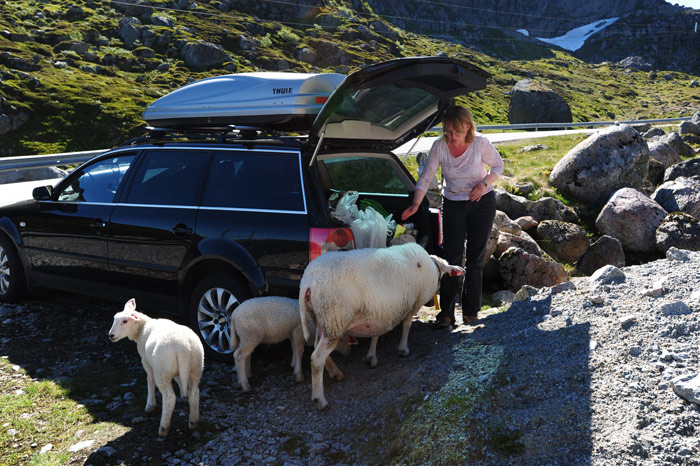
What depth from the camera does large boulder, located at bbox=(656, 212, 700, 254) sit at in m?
11.2

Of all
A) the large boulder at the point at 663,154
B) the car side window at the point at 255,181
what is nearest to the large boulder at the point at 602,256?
the large boulder at the point at 663,154

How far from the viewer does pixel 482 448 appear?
11.8 ft

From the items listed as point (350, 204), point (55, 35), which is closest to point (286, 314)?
point (350, 204)

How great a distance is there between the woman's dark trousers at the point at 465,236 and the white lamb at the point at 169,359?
279 cm

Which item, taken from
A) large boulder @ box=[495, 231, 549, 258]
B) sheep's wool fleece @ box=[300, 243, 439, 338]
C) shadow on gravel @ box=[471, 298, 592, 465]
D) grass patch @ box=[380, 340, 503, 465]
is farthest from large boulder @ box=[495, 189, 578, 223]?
grass patch @ box=[380, 340, 503, 465]

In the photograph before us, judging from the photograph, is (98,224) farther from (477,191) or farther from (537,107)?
(537,107)

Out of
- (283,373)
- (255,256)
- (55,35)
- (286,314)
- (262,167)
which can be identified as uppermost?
(55,35)

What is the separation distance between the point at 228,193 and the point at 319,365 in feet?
6.66

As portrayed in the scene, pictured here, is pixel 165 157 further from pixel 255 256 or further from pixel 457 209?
pixel 457 209

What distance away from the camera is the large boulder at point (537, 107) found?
49375 millimetres

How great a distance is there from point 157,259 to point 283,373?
1844 mm

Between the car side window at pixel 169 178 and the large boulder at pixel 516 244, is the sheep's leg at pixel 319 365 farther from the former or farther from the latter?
the large boulder at pixel 516 244

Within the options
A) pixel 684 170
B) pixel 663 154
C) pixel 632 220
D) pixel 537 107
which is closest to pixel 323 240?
pixel 632 220

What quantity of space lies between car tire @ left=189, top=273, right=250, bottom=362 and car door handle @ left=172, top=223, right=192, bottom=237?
0.51 metres
